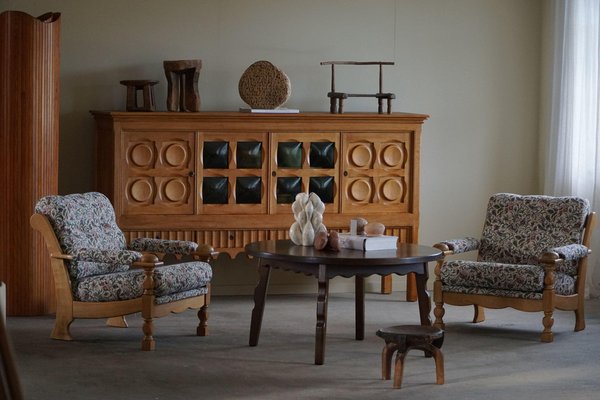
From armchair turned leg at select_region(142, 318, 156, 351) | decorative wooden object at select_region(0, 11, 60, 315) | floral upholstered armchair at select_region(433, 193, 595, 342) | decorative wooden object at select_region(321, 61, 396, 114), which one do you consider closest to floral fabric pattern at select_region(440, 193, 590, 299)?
floral upholstered armchair at select_region(433, 193, 595, 342)

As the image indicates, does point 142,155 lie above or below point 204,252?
above

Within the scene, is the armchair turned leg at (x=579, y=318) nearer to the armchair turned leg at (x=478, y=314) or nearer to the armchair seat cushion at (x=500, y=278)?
the armchair seat cushion at (x=500, y=278)

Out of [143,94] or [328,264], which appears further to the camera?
[143,94]

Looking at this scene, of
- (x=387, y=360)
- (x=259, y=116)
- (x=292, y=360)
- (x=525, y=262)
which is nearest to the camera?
(x=387, y=360)

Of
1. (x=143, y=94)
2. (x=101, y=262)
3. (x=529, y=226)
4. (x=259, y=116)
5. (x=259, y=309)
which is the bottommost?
(x=259, y=309)

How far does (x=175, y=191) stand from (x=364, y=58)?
74.6 inches

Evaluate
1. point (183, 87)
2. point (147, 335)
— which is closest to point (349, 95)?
point (183, 87)

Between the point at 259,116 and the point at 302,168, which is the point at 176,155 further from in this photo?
the point at 302,168

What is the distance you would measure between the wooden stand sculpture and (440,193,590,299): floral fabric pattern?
2.17 m

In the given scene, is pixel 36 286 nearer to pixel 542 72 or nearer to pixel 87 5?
pixel 87 5

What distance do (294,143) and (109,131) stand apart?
1303 mm

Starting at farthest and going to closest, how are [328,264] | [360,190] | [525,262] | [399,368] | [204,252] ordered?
1. [360,190]
2. [525,262]
3. [204,252]
4. [328,264]
5. [399,368]

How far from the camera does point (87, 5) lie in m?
7.70

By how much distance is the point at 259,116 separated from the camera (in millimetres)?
7449
